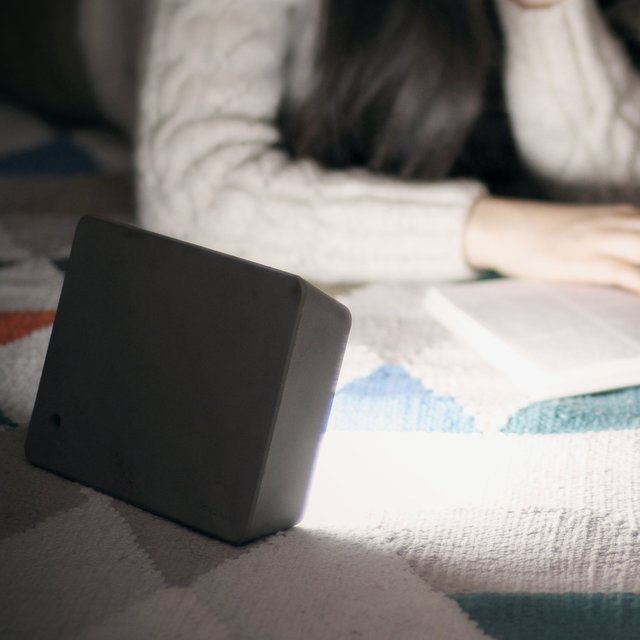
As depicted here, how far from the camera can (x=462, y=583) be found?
375 mm

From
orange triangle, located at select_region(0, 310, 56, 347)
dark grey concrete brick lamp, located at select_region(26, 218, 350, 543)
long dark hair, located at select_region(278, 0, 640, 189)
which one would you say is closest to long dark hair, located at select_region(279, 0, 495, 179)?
long dark hair, located at select_region(278, 0, 640, 189)

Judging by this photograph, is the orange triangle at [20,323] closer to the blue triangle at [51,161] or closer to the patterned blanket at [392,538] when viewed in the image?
the patterned blanket at [392,538]

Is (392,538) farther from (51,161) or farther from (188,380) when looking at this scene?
(51,161)

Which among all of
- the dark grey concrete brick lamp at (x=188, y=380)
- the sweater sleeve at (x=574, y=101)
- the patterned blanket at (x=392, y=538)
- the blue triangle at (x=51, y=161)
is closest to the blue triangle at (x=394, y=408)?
the patterned blanket at (x=392, y=538)

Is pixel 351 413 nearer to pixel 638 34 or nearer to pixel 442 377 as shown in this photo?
pixel 442 377

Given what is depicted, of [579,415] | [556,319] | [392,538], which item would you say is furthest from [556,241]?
[392,538]

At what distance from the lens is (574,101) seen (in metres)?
0.88

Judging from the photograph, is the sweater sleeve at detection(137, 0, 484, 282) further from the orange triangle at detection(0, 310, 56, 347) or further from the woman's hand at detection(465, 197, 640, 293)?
the orange triangle at detection(0, 310, 56, 347)

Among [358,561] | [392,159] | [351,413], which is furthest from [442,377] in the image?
[392,159]

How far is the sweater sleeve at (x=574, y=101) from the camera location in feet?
2.85

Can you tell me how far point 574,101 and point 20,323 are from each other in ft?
1.97

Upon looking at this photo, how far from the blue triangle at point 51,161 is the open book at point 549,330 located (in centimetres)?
57

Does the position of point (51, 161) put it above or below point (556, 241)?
below

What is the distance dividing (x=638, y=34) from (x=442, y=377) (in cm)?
63
